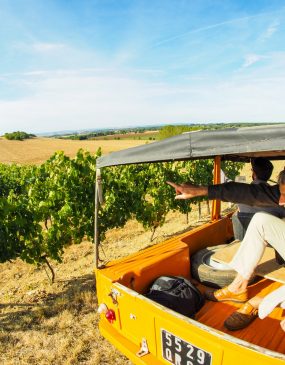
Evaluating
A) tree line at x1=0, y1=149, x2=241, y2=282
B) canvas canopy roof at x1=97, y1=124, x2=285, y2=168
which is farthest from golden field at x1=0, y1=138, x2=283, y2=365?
canvas canopy roof at x1=97, y1=124, x2=285, y2=168

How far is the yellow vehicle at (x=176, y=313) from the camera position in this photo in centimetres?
200

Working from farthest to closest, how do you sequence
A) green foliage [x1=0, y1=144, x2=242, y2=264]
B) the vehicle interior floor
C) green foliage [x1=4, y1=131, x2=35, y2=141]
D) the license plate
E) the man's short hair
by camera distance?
1. green foliage [x1=4, y1=131, x2=35, y2=141]
2. green foliage [x1=0, y1=144, x2=242, y2=264]
3. the man's short hair
4. the vehicle interior floor
5. the license plate

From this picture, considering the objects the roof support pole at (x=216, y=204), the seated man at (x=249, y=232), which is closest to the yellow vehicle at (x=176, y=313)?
the seated man at (x=249, y=232)

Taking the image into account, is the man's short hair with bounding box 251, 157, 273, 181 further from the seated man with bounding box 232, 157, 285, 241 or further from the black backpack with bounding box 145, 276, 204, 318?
the black backpack with bounding box 145, 276, 204, 318

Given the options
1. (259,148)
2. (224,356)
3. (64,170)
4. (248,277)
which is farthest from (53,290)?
(259,148)

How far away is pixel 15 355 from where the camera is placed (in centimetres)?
378

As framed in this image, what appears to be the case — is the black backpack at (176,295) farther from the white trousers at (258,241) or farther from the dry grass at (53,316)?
the dry grass at (53,316)

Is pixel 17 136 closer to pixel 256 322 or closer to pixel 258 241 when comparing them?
pixel 258 241

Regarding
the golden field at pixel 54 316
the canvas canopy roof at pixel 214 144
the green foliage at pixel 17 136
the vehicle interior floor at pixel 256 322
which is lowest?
the golden field at pixel 54 316

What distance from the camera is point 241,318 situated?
2646 millimetres

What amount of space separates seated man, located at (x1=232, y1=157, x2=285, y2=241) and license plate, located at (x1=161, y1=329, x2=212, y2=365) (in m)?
2.06

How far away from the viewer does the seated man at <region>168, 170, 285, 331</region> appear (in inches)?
110

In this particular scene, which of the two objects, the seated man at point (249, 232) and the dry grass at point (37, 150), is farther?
the dry grass at point (37, 150)

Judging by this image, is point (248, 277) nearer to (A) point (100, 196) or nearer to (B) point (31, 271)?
(A) point (100, 196)
